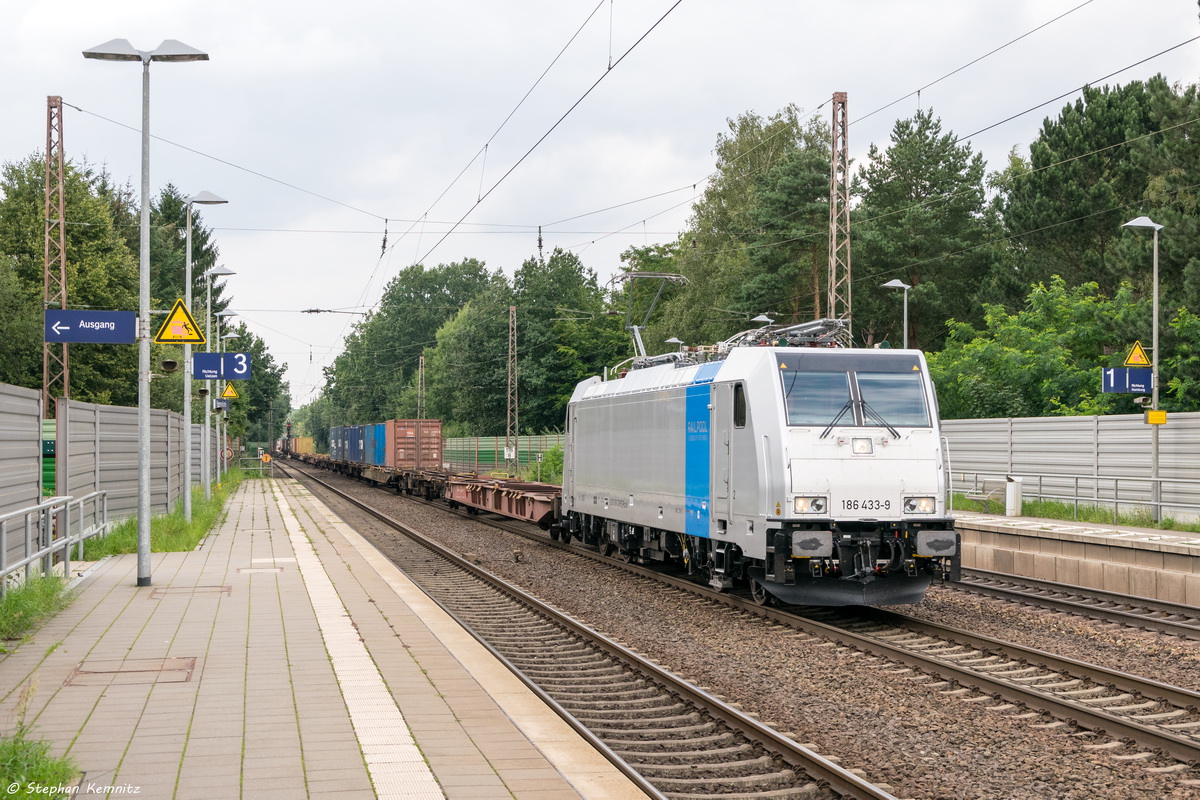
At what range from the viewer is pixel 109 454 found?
771 inches

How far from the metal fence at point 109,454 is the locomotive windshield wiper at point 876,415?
10.1 m

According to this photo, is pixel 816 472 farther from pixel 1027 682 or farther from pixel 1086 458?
pixel 1086 458

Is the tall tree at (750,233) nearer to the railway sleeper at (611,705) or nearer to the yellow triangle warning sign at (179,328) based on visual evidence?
the yellow triangle warning sign at (179,328)

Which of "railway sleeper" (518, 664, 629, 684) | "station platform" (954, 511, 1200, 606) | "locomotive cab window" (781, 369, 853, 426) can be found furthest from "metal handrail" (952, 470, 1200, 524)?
"railway sleeper" (518, 664, 629, 684)

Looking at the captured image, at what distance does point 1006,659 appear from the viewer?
10945 mm

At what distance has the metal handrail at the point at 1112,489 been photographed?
22.1 metres

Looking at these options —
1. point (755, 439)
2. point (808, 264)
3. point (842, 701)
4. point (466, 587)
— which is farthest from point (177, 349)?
point (842, 701)

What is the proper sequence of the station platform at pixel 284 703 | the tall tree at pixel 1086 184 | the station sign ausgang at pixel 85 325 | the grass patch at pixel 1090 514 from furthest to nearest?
the tall tree at pixel 1086 184 → the grass patch at pixel 1090 514 → the station sign ausgang at pixel 85 325 → the station platform at pixel 284 703

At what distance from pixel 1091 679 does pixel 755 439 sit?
4.41 metres

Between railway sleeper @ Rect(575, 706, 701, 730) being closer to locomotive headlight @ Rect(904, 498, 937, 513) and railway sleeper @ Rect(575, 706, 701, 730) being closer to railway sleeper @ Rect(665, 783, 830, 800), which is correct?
railway sleeper @ Rect(665, 783, 830, 800)

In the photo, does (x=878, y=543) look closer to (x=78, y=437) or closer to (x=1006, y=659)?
(x=1006, y=659)

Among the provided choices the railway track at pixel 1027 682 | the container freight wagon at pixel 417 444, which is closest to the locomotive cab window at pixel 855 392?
the railway track at pixel 1027 682

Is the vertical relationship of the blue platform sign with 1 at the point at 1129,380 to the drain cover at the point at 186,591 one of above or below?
above

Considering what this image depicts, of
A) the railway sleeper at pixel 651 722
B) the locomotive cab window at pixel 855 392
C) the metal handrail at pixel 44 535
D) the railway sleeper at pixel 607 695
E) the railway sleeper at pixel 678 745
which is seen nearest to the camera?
the railway sleeper at pixel 678 745
